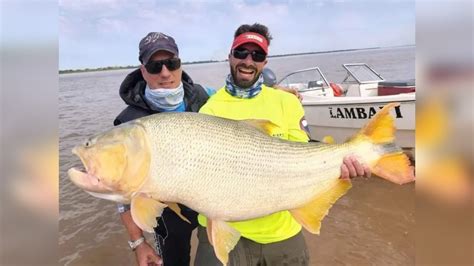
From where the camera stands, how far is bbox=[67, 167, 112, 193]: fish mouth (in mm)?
1885

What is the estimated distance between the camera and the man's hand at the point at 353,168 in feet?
7.74

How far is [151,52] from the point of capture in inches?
118

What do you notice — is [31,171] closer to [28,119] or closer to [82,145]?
[28,119]

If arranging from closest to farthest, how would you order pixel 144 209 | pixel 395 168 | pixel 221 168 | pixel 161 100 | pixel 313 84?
pixel 144 209, pixel 221 168, pixel 395 168, pixel 161 100, pixel 313 84

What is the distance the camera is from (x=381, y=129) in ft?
7.82

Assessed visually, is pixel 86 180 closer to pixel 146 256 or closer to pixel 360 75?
pixel 146 256

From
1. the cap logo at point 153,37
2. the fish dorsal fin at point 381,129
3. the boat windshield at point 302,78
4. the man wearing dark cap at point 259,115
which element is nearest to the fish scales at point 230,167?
the fish dorsal fin at point 381,129

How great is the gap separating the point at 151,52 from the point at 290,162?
4.49 feet

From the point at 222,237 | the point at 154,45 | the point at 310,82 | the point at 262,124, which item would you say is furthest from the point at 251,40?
the point at 310,82

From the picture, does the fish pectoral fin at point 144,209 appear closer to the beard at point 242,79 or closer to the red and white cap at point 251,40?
the beard at point 242,79

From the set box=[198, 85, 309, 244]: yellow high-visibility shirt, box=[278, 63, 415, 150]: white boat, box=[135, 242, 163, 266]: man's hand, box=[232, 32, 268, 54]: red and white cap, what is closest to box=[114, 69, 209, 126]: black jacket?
box=[198, 85, 309, 244]: yellow high-visibility shirt

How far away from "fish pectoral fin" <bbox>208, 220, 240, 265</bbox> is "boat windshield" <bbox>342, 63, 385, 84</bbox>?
9.34 meters

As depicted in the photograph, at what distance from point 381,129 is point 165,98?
5.22 feet

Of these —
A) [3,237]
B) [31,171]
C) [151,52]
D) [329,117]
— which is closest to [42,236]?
[3,237]
